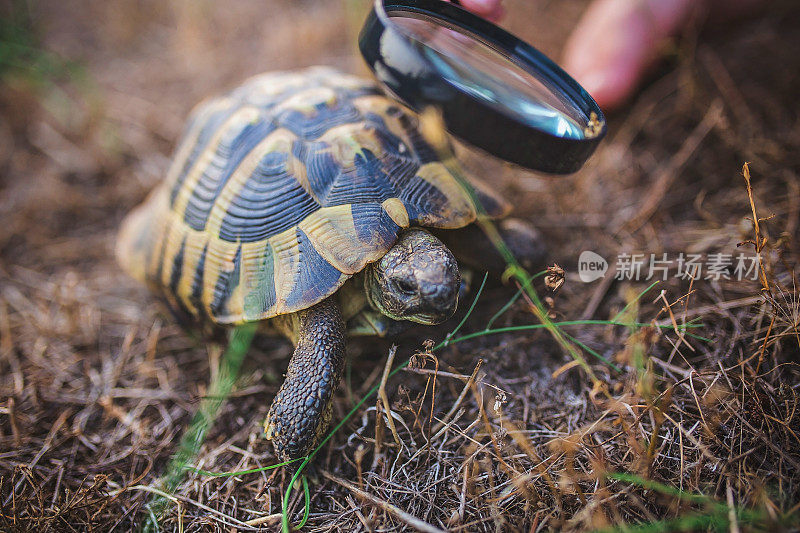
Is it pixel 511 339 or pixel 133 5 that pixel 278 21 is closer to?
pixel 133 5

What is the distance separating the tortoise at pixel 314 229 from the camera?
1.59 metres

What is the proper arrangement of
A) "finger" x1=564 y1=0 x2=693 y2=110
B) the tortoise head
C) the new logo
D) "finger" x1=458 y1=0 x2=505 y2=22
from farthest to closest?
"finger" x1=564 y1=0 x2=693 y2=110
the new logo
"finger" x1=458 y1=0 x2=505 y2=22
the tortoise head

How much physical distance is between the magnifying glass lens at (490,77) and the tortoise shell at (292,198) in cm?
38

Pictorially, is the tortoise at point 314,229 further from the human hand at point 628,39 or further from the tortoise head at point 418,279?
the human hand at point 628,39

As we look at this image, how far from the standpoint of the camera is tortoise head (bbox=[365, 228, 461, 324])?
151 cm

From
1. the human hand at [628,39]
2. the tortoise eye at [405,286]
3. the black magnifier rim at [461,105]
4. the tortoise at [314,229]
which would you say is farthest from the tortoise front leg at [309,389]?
the human hand at [628,39]

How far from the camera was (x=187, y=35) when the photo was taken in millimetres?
3699

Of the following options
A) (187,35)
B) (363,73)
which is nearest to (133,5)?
(187,35)

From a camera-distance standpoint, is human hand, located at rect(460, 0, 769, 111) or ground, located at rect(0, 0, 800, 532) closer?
ground, located at rect(0, 0, 800, 532)

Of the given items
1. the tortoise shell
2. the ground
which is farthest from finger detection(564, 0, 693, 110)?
the tortoise shell

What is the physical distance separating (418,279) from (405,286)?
64mm

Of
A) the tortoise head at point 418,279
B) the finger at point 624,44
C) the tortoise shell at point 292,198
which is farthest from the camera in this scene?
the finger at point 624,44

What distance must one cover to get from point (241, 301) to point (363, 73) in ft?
6.03

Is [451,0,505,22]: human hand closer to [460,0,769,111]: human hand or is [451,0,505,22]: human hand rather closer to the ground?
the ground
